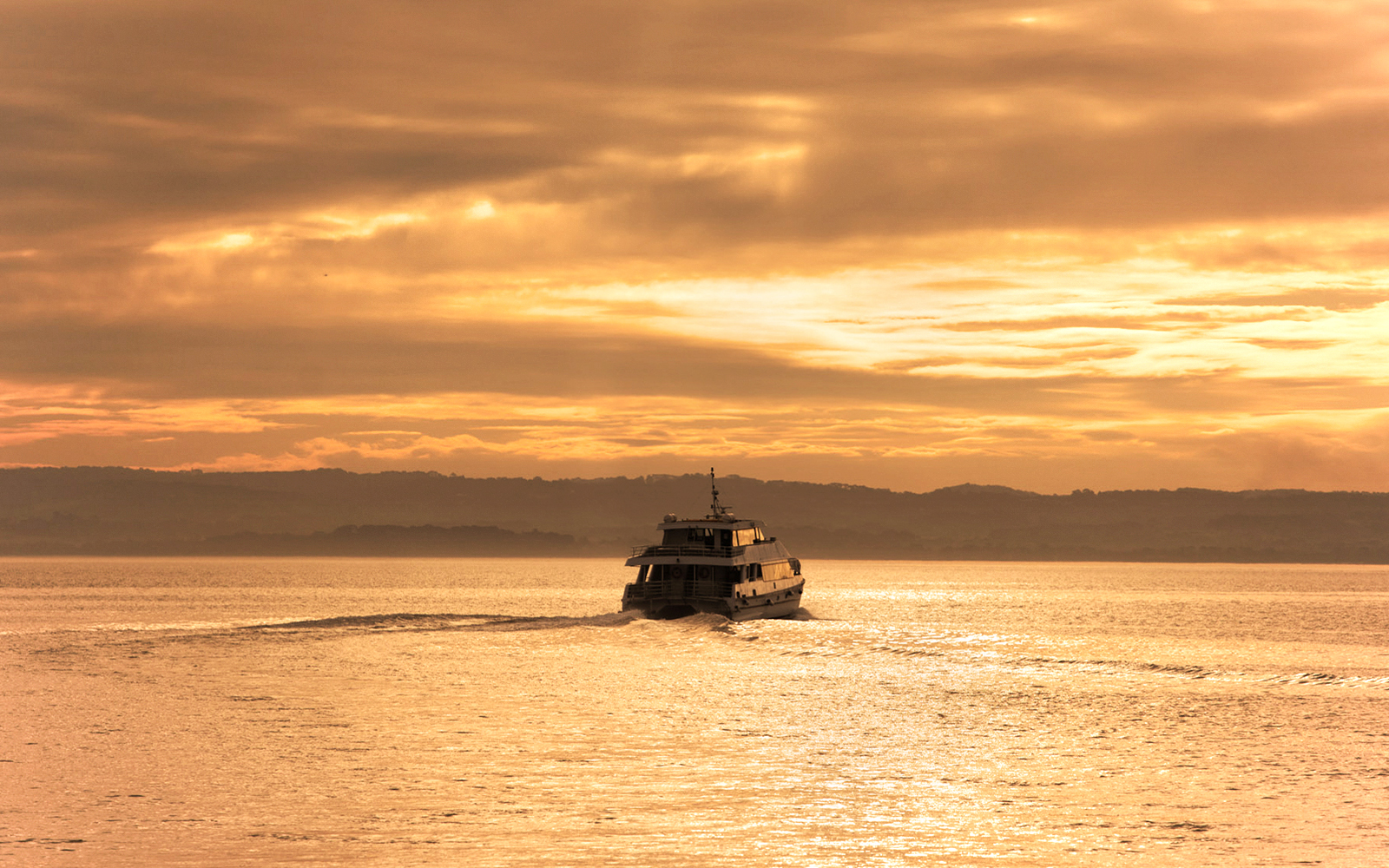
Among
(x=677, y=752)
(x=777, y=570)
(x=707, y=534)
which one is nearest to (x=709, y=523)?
(x=707, y=534)

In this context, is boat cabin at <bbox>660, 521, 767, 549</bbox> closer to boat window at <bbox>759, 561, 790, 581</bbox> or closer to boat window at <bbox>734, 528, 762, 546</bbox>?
boat window at <bbox>734, 528, 762, 546</bbox>

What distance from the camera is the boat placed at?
80.2 metres

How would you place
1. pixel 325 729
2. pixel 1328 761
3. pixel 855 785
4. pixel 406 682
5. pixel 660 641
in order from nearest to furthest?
pixel 855 785 < pixel 1328 761 < pixel 325 729 < pixel 406 682 < pixel 660 641

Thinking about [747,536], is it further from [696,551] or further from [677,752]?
[677,752]

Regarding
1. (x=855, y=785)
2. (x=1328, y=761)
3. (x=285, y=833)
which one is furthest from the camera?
(x=1328, y=761)

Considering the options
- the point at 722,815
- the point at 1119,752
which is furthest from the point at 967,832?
the point at 1119,752

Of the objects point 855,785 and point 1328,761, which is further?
point 1328,761

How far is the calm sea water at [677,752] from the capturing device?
83.8ft

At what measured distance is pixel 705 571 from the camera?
81688mm

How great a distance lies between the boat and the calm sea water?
7.70 feet

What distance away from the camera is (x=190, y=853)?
80.2 ft

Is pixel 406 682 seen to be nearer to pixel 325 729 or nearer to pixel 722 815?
pixel 325 729

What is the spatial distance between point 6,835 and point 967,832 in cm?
2105

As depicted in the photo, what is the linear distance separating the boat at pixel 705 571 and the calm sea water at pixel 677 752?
2.35m
